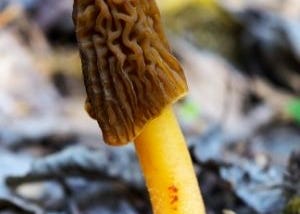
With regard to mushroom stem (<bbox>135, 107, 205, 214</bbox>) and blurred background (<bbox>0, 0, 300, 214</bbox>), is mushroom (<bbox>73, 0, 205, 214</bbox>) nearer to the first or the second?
mushroom stem (<bbox>135, 107, 205, 214</bbox>)

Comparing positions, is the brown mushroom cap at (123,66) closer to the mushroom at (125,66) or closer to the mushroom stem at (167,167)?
the mushroom at (125,66)

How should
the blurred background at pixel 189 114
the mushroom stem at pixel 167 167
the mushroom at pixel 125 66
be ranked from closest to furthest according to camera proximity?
1. the mushroom at pixel 125 66
2. the mushroom stem at pixel 167 167
3. the blurred background at pixel 189 114

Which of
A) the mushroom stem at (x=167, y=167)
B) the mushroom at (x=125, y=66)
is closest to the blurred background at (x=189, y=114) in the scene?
the mushroom stem at (x=167, y=167)

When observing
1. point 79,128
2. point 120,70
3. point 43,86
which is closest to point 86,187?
point 120,70

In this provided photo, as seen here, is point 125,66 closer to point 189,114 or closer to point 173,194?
point 173,194

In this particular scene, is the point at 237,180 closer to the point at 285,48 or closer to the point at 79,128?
the point at 79,128

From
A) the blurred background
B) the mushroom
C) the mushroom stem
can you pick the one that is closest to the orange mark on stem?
the mushroom stem
